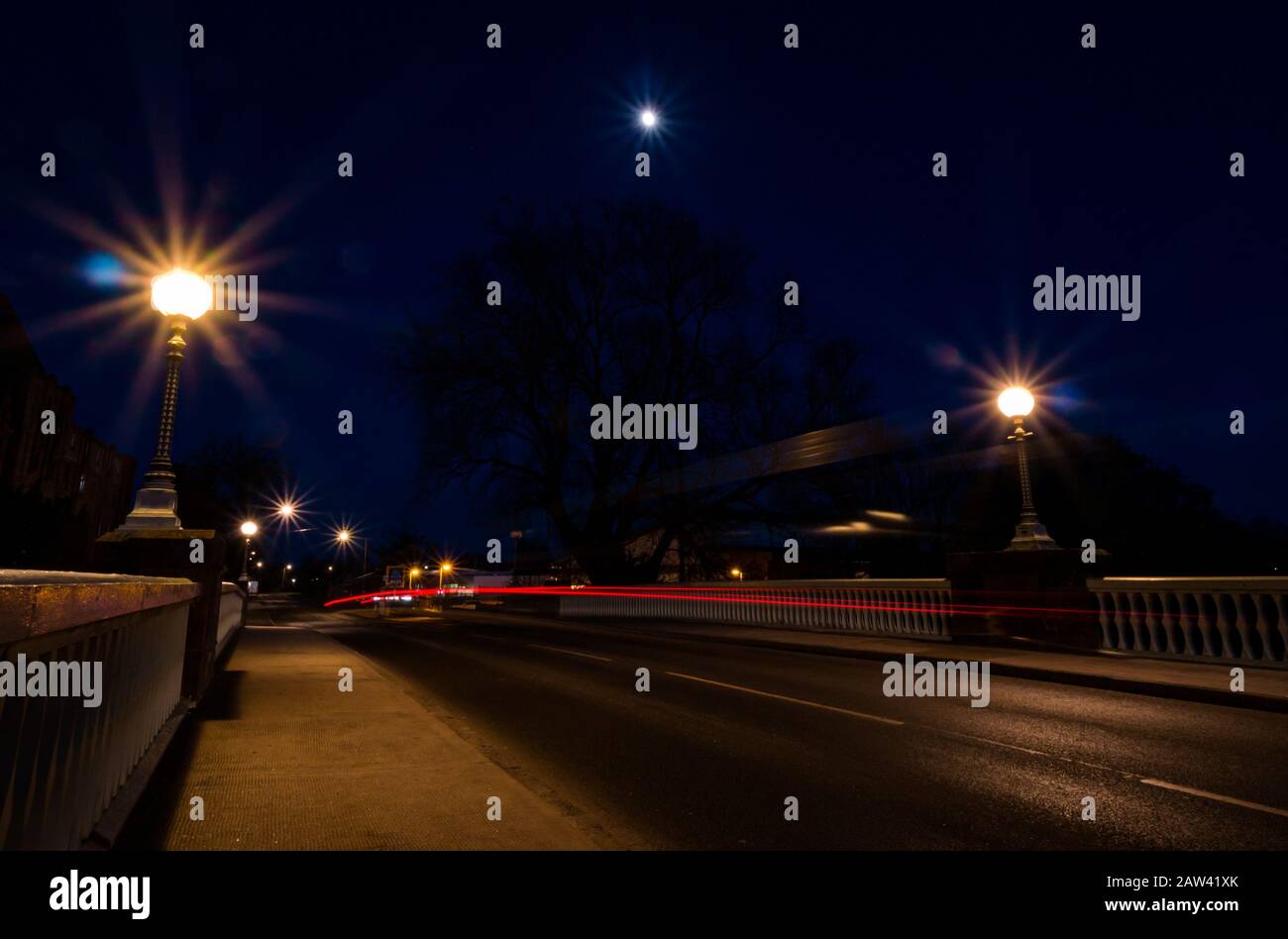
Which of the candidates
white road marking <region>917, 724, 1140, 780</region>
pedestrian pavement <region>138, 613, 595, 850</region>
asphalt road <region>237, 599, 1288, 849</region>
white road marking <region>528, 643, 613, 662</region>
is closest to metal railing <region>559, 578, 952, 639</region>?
asphalt road <region>237, 599, 1288, 849</region>

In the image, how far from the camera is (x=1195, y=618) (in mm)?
11266

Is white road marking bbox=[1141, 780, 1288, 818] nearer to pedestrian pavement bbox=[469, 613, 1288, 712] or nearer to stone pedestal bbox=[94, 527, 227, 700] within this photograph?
pedestrian pavement bbox=[469, 613, 1288, 712]

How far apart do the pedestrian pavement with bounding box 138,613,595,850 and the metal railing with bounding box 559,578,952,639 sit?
11619mm

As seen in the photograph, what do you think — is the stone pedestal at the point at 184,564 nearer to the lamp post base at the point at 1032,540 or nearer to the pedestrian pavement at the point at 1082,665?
the pedestrian pavement at the point at 1082,665

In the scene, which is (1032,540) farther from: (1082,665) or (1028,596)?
(1082,665)

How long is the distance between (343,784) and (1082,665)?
34.6ft

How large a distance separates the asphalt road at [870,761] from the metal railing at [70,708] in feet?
8.12

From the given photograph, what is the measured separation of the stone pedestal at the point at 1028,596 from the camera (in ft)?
42.5

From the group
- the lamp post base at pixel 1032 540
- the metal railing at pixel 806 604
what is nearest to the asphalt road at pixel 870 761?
the lamp post base at pixel 1032 540

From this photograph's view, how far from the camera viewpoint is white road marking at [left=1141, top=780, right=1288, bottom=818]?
456 cm

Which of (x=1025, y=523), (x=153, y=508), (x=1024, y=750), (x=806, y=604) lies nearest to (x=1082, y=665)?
(x=1025, y=523)

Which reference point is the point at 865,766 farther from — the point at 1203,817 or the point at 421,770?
the point at 421,770

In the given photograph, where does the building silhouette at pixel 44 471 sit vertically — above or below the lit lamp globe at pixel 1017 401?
below

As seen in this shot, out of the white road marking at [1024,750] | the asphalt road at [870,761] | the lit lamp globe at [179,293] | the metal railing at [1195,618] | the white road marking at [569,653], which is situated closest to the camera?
the asphalt road at [870,761]
